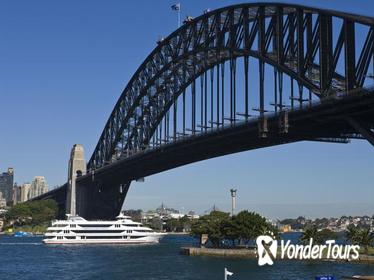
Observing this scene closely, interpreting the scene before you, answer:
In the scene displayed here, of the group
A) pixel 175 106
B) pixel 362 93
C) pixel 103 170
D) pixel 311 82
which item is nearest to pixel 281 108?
pixel 311 82

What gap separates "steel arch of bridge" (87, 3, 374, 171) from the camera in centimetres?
6575

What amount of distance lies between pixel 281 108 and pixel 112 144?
80609 millimetres

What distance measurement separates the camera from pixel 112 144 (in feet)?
498

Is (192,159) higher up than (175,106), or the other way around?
(175,106)

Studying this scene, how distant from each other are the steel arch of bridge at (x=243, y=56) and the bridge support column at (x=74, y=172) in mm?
15840

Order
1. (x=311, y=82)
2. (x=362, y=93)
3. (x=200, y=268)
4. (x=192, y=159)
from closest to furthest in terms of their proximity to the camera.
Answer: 1. (x=362, y=93)
2. (x=311, y=82)
3. (x=200, y=268)
4. (x=192, y=159)

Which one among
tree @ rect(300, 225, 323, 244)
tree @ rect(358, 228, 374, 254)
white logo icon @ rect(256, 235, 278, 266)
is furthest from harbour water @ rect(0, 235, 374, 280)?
white logo icon @ rect(256, 235, 278, 266)

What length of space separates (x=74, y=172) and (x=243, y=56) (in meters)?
86.0

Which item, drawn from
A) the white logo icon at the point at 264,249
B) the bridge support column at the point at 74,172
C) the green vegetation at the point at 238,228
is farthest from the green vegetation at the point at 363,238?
the bridge support column at the point at 74,172

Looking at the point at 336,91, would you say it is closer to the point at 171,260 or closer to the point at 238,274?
the point at 238,274

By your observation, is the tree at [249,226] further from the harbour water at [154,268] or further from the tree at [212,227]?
the harbour water at [154,268]

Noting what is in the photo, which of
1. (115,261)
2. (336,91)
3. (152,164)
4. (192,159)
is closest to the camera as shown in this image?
(336,91)

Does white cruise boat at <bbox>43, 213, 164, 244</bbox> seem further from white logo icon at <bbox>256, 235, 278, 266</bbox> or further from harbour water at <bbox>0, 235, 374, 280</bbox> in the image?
white logo icon at <bbox>256, 235, 278, 266</bbox>

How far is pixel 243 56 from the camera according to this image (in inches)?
3526
